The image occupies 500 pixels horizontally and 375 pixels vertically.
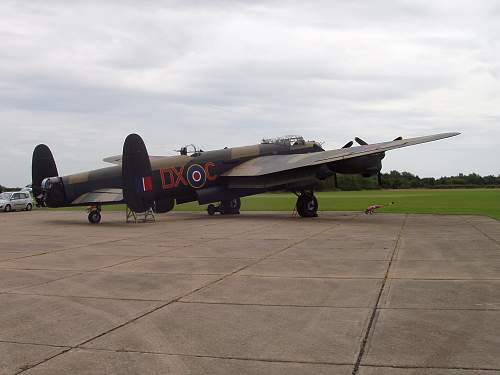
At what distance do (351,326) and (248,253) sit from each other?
733 centimetres

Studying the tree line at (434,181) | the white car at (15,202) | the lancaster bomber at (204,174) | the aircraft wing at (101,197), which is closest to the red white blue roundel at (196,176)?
the lancaster bomber at (204,174)

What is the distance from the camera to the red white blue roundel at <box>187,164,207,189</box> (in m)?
27.8

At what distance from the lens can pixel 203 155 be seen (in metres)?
28.9

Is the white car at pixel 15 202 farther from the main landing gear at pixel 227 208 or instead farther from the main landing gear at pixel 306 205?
the main landing gear at pixel 306 205

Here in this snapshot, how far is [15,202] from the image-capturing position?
44531mm

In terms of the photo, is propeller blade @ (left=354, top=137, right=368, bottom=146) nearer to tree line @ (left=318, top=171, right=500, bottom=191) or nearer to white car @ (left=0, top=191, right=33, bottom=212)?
white car @ (left=0, top=191, right=33, bottom=212)

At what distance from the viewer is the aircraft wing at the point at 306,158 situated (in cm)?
2480

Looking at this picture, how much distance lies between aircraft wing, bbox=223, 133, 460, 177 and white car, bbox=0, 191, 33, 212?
78.2 feet

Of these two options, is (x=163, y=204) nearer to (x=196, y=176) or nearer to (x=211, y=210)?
(x=196, y=176)

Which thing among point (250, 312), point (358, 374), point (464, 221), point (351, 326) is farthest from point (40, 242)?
point (464, 221)

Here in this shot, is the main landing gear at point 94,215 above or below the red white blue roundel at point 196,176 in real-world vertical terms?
below

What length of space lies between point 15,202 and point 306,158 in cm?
2795

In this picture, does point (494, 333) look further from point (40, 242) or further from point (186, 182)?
point (186, 182)

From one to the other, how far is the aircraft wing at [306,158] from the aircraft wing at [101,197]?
249 inches
